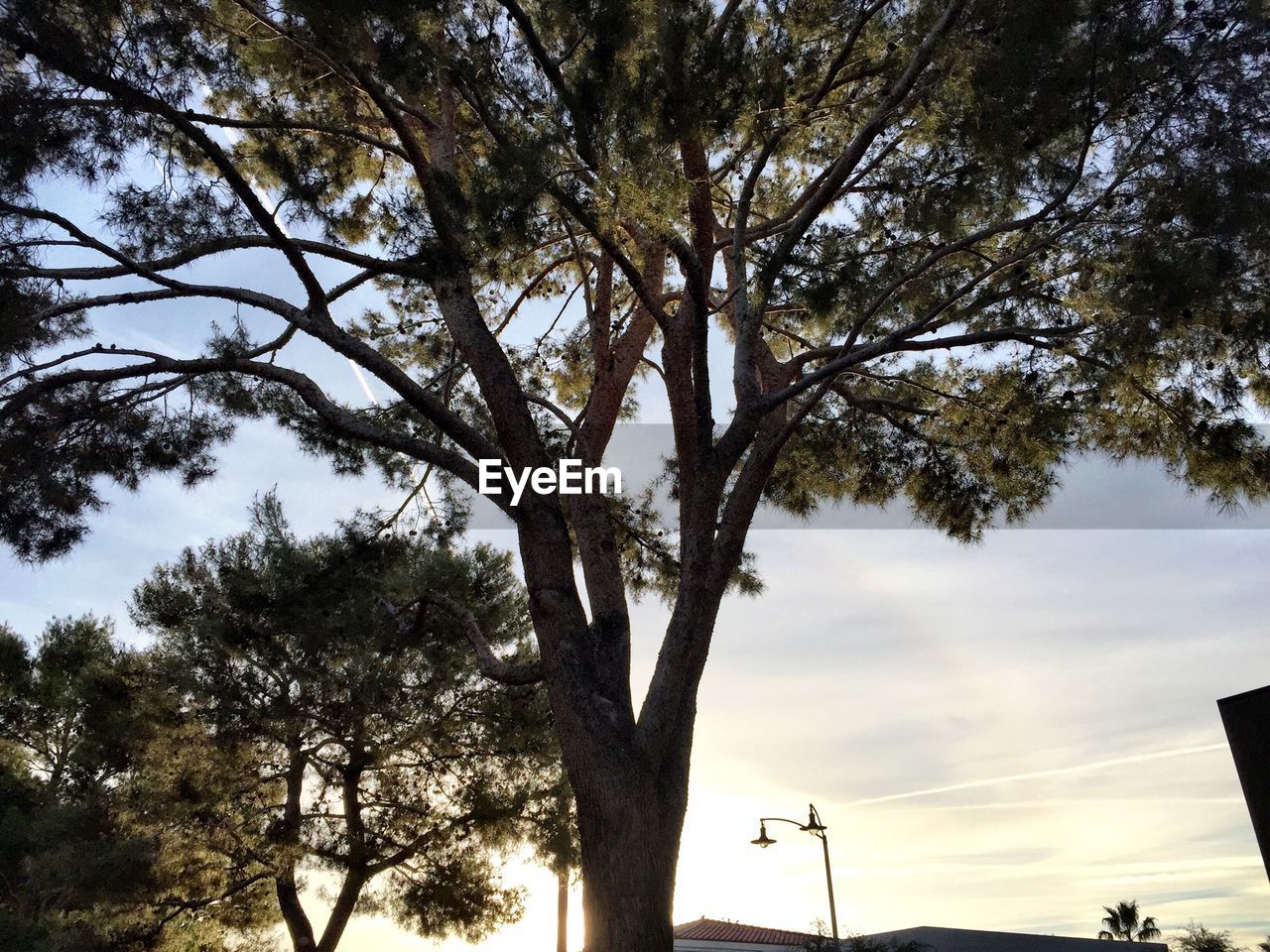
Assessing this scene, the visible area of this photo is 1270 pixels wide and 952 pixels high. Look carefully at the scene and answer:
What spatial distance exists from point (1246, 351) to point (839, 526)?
9.47ft

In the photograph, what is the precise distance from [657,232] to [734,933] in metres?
14.4

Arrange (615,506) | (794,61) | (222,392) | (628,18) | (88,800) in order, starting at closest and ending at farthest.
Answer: (628,18)
(794,61)
(222,392)
(615,506)
(88,800)

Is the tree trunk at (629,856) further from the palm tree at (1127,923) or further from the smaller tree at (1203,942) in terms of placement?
the palm tree at (1127,923)

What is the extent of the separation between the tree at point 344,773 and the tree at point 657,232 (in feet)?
12.9

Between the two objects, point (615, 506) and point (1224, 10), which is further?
point (615, 506)

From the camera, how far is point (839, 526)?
22.2 ft

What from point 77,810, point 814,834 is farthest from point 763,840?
point 77,810

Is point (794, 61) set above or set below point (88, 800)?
above

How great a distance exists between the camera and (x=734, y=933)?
15750 millimetres

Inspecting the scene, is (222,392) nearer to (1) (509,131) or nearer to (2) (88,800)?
(1) (509,131)

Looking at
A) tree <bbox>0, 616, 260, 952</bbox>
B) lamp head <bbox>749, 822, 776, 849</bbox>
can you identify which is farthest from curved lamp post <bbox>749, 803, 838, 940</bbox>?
tree <bbox>0, 616, 260, 952</bbox>

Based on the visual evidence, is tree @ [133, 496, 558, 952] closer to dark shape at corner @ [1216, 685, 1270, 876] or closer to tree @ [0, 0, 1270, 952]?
tree @ [0, 0, 1270, 952]

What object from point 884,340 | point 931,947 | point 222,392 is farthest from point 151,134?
point 931,947

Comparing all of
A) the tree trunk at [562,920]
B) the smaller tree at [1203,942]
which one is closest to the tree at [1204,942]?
the smaller tree at [1203,942]
